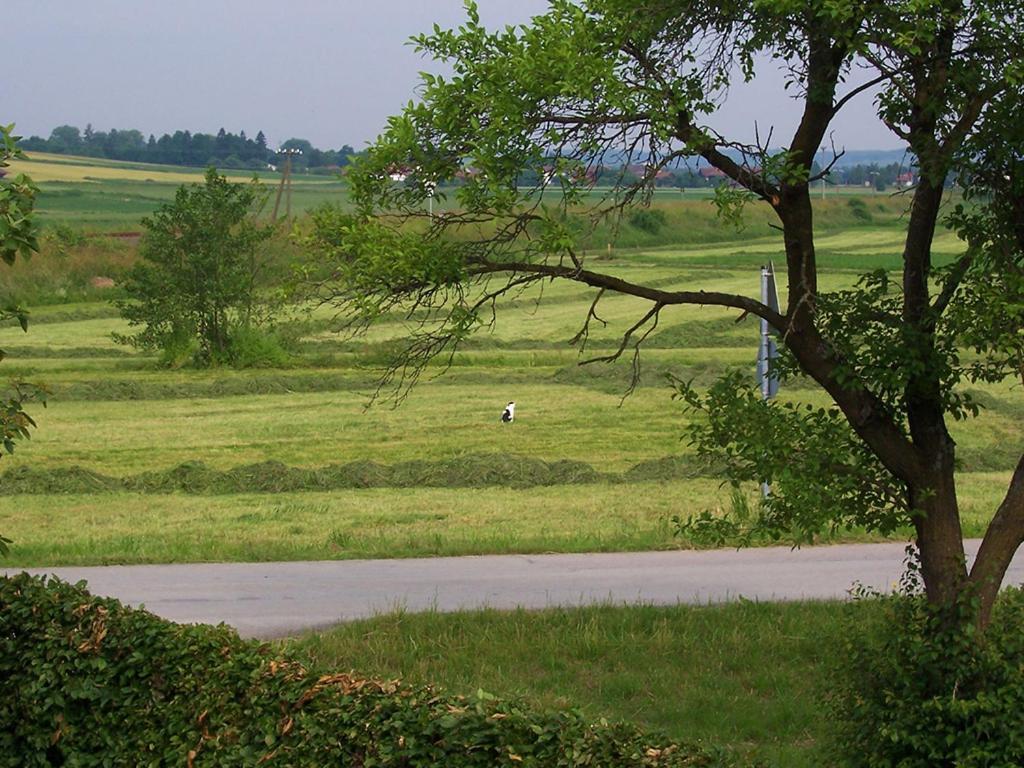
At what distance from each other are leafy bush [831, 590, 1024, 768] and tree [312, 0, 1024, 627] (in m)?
0.37

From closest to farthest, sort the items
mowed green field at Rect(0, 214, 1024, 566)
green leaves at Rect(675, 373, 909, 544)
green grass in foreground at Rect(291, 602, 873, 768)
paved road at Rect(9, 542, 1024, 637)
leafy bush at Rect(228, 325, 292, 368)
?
1. green leaves at Rect(675, 373, 909, 544)
2. green grass in foreground at Rect(291, 602, 873, 768)
3. paved road at Rect(9, 542, 1024, 637)
4. mowed green field at Rect(0, 214, 1024, 566)
5. leafy bush at Rect(228, 325, 292, 368)

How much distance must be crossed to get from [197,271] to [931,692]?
2775cm

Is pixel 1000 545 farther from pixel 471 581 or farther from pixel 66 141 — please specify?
pixel 66 141

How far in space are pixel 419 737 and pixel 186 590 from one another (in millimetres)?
7184

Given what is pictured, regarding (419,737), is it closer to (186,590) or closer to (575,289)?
(186,590)

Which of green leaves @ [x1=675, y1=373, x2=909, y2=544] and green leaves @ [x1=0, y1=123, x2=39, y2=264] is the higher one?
green leaves @ [x1=0, y1=123, x2=39, y2=264]

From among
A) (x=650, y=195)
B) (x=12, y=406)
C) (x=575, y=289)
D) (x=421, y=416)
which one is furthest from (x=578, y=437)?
(x=575, y=289)

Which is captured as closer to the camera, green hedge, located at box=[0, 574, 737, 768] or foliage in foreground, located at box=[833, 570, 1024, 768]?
green hedge, located at box=[0, 574, 737, 768]

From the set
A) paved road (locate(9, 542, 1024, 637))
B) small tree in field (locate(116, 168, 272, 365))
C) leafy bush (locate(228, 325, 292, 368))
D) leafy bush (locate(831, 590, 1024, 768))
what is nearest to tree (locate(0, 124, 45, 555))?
paved road (locate(9, 542, 1024, 637))

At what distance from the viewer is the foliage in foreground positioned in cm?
589

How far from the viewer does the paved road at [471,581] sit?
11.3m

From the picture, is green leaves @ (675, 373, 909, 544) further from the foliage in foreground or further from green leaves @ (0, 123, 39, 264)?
green leaves @ (0, 123, 39, 264)

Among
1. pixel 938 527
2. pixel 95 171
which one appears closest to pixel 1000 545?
pixel 938 527

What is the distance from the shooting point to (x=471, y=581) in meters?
12.3
